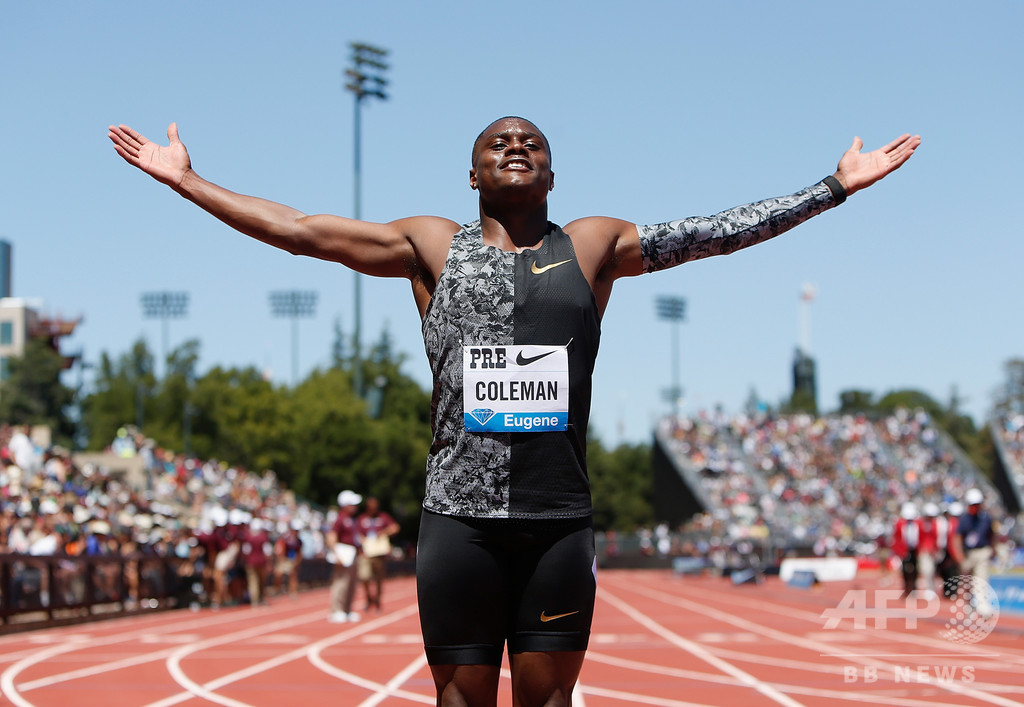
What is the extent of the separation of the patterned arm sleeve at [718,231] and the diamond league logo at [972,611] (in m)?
11.7

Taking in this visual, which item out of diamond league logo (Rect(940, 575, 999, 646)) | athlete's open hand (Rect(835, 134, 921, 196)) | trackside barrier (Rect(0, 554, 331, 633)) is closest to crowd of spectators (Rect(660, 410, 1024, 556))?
trackside barrier (Rect(0, 554, 331, 633))

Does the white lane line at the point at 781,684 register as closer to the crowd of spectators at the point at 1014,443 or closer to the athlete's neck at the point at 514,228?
the athlete's neck at the point at 514,228

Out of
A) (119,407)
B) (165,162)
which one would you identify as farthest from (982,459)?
(165,162)

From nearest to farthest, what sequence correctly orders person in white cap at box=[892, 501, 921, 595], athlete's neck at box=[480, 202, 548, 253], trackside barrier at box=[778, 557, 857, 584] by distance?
athlete's neck at box=[480, 202, 548, 253], person in white cap at box=[892, 501, 921, 595], trackside barrier at box=[778, 557, 857, 584]

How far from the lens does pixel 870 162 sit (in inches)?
152

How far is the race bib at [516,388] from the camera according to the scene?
3186mm

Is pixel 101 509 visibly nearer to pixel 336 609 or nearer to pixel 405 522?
pixel 336 609

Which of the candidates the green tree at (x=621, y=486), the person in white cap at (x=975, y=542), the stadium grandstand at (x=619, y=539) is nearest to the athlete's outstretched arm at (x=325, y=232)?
the stadium grandstand at (x=619, y=539)

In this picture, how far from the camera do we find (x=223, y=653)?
41.4ft

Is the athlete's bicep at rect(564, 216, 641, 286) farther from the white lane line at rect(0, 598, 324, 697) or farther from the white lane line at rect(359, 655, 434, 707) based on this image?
the white lane line at rect(0, 598, 324, 697)

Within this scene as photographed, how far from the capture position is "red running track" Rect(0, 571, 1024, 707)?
28.6 ft

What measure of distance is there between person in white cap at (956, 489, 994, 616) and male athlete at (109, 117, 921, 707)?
1427 cm

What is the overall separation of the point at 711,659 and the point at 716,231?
28.4ft

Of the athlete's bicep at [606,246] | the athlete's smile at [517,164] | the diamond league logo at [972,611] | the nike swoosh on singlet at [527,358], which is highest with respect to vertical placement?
the athlete's smile at [517,164]
